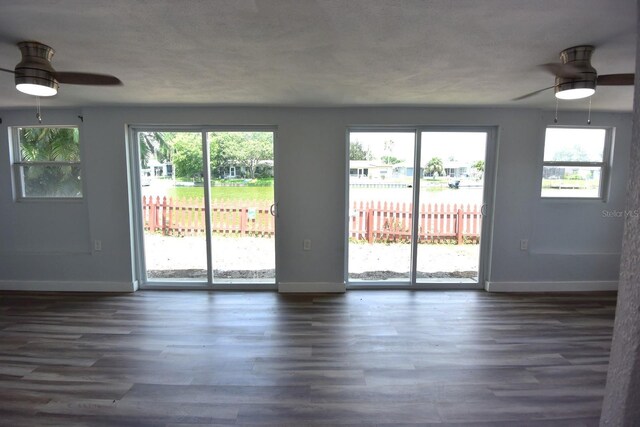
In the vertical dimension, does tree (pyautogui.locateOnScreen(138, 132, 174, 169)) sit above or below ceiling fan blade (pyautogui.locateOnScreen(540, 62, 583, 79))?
below

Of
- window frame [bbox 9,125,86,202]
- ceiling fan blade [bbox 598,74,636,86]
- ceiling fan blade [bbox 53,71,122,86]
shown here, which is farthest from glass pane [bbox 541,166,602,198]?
window frame [bbox 9,125,86,202]

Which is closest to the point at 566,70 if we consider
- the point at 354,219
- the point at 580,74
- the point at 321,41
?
the point at 580,74

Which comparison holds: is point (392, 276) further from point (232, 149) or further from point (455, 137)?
point (232, 149)

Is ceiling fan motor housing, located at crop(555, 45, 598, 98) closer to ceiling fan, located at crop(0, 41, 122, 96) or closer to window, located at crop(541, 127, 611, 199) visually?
window, located at crop(541, 127, 611, 199)

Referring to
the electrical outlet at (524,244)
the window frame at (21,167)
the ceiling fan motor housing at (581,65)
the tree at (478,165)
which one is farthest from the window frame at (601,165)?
the window frame at (21,167)

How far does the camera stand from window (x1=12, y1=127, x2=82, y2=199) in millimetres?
3703

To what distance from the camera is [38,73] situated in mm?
1796

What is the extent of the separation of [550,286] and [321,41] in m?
4.06

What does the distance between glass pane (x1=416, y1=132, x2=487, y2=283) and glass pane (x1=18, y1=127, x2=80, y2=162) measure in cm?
435

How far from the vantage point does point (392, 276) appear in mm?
3994

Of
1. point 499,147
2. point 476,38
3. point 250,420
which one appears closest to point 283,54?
point 476,38

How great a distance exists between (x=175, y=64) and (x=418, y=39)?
165 cm

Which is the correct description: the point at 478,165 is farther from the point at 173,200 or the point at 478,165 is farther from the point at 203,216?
the point at 173,200

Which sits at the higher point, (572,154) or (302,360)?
(572,154)
